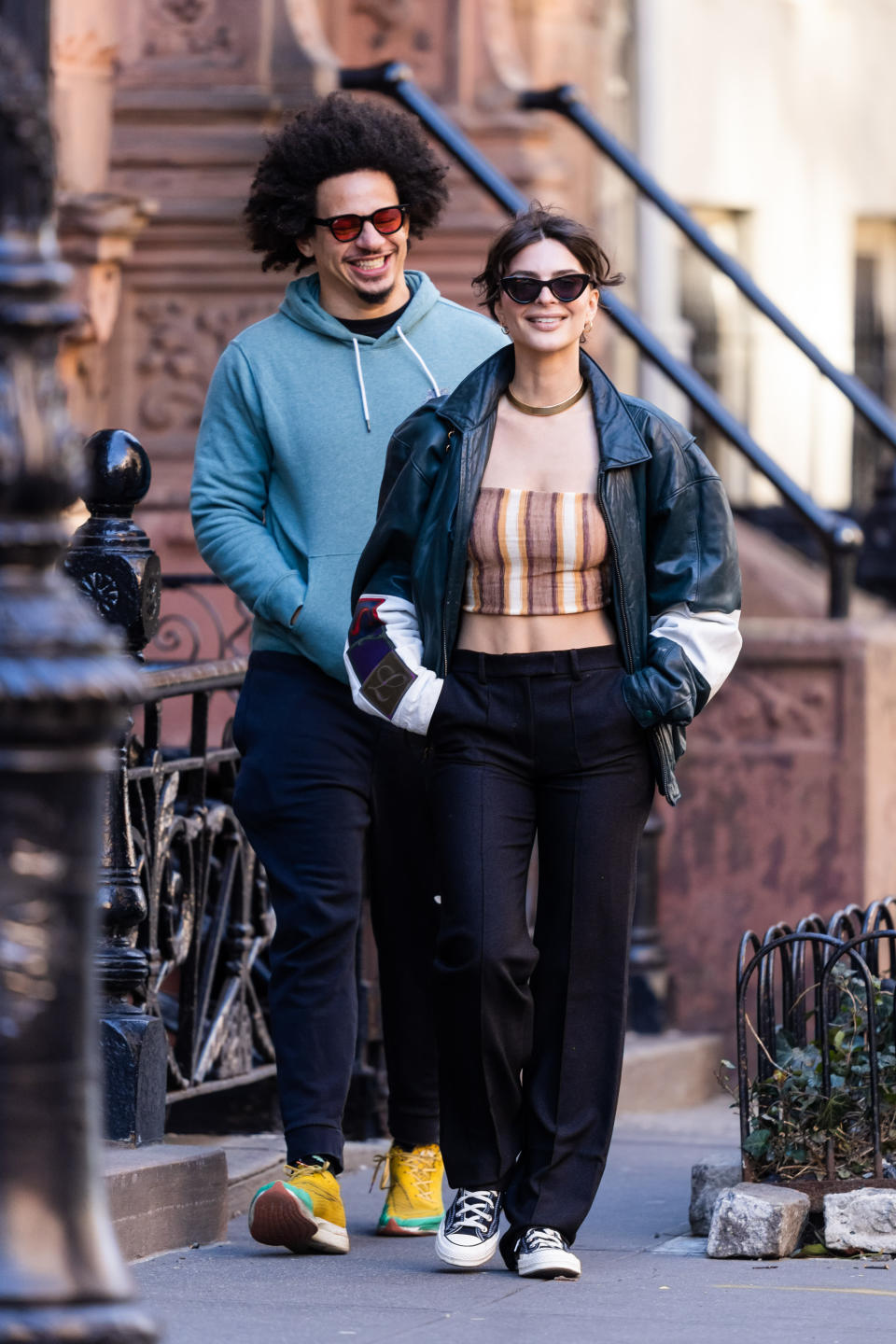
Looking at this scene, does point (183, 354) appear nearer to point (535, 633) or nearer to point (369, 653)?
point (369, 653)

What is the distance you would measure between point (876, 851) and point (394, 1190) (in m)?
3.50

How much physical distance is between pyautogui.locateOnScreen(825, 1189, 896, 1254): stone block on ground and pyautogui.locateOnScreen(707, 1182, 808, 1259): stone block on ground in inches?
3.2

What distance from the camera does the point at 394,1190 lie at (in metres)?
5.18

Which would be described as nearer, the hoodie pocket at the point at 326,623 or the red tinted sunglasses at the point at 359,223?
the hoodie pocket at the point at 326,623

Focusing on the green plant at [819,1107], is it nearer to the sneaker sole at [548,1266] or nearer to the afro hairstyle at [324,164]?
the sneaker sole at [548,1266]

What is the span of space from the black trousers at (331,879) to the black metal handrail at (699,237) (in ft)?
15.2

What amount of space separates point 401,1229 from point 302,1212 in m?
0.43

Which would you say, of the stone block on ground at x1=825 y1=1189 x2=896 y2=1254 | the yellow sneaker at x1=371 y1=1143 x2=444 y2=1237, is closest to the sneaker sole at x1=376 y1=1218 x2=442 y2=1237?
the yellow sneaker at x1=371 y1=1143 x2=444 y2=1237

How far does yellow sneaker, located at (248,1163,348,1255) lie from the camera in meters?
4.79

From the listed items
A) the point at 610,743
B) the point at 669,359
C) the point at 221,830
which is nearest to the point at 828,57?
the point at 669,359

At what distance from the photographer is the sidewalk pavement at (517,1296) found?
4270 millimetres

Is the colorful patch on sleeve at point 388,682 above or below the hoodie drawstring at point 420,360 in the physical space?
below

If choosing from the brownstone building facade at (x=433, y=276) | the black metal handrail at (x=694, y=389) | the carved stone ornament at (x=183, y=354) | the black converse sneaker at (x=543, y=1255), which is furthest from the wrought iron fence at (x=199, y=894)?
the carved stone ornament at (x=183, y=354)

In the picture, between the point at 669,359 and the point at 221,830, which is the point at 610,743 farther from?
the point at 669,359
